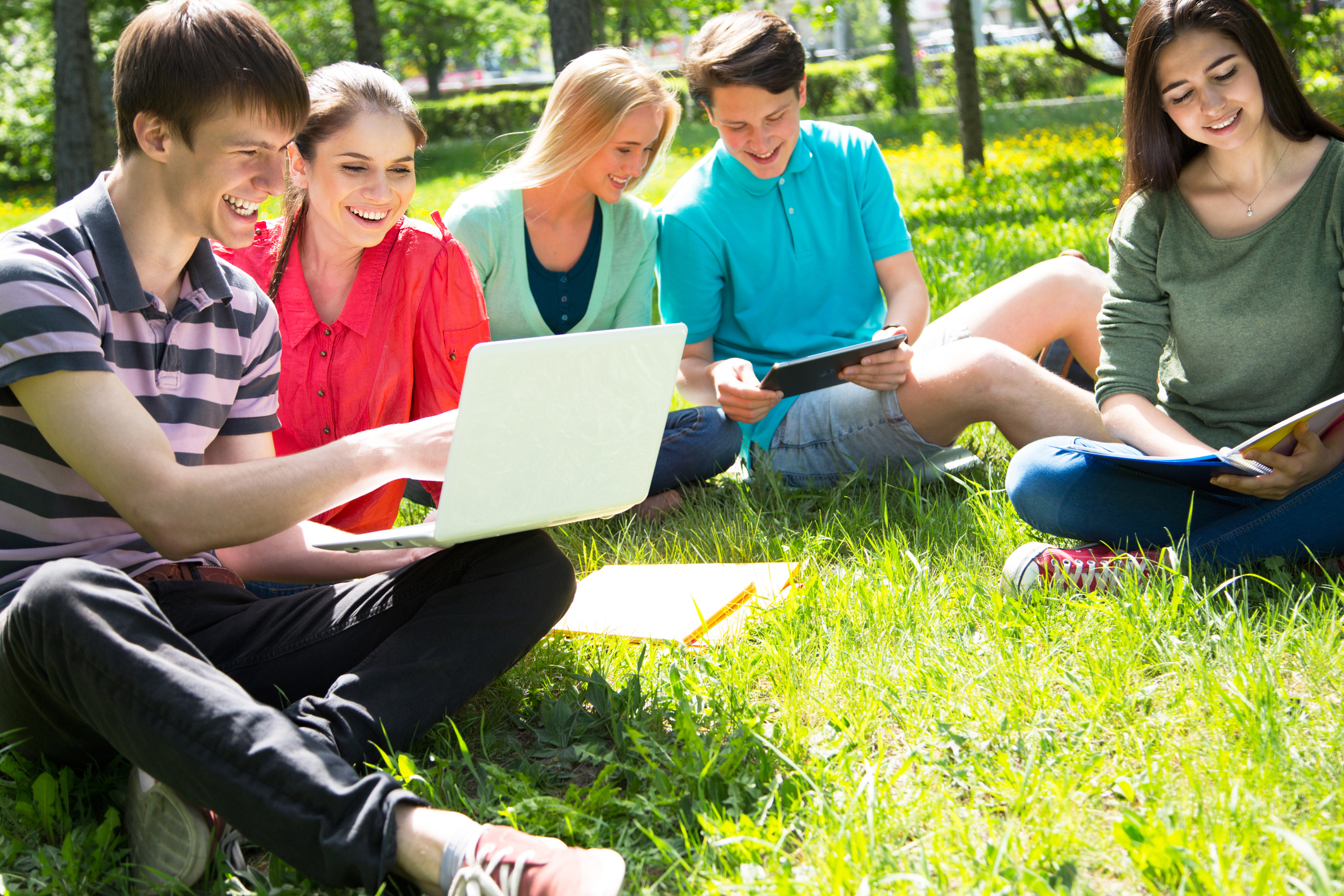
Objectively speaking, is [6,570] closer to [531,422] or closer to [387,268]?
[531,422]

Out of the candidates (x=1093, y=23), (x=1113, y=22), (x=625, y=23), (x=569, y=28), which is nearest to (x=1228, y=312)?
(x=569, y=28)

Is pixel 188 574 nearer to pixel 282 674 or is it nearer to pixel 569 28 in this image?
pixel 282 674

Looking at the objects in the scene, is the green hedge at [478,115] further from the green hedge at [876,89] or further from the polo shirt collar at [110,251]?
the polo shirt collar at [110,251]

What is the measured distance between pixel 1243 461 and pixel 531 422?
4.40 feet

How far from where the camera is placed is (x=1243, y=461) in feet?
6.77

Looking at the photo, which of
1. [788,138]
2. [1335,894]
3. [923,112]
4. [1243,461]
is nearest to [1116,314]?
[1243,461]

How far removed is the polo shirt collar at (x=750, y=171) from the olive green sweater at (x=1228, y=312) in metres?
1.03

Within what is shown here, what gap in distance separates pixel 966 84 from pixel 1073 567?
8.12 metres

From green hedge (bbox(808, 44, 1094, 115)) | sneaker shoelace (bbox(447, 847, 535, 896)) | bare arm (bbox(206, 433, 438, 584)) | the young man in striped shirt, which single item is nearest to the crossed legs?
the young man in striped shirt

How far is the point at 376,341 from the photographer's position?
8.54ft

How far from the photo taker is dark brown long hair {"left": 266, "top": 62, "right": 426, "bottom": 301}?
98.0 inches

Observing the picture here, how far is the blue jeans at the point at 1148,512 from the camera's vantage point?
226 cm

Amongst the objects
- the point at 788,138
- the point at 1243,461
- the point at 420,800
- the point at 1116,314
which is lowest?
the point at 420,800

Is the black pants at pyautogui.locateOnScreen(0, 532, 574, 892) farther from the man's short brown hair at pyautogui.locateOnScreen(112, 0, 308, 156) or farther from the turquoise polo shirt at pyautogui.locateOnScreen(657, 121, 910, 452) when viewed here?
the turquoise polo shirt at pyautogui.locateOnScreen(657, 121, 910, 452)
